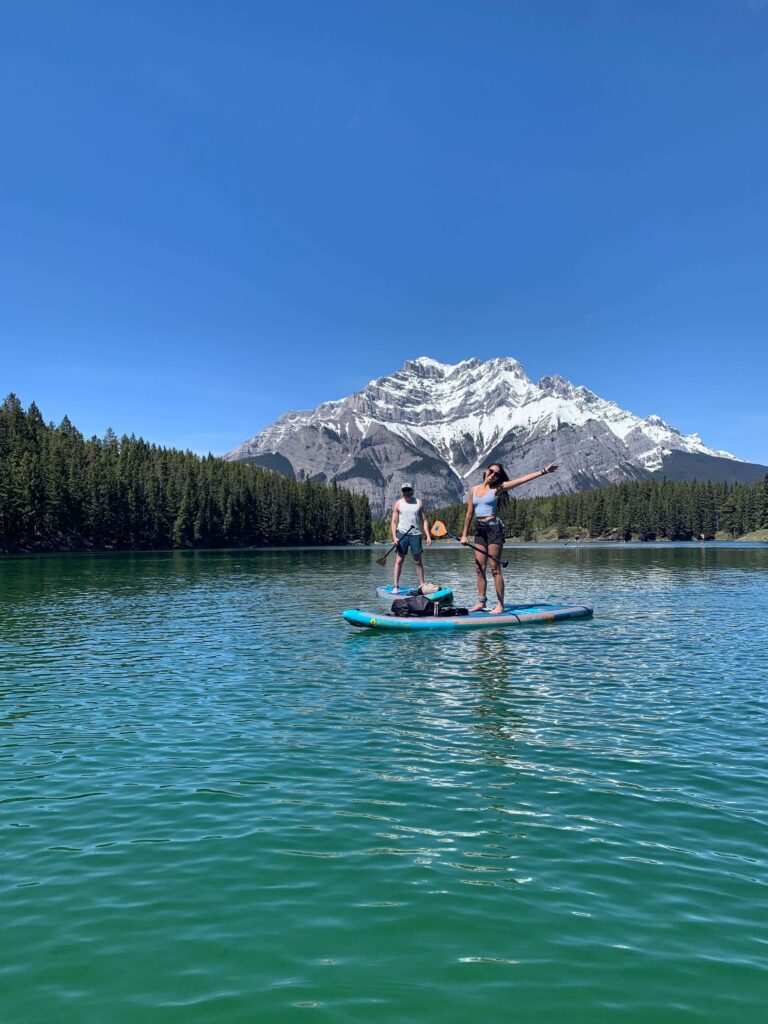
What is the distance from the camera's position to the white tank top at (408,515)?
28062mm

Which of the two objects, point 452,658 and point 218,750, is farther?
point 452,658

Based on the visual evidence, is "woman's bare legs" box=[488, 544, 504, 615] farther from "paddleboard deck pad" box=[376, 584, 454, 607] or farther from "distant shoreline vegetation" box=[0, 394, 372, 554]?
"distant shoreline vegetation" box=[0, 394, 372, 554]

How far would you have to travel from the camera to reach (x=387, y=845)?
7.80 metres

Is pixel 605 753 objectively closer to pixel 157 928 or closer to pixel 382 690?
pixel 382 690

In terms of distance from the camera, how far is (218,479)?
188 metres

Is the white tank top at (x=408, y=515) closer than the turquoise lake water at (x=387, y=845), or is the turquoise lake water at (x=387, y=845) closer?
the turquoise lake water at (x=387, y=845)

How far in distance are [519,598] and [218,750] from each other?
95.1ft

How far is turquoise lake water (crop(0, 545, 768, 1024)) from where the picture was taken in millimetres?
5410

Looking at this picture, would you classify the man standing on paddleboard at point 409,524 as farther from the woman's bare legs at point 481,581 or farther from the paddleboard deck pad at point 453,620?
the paddleboard deck pad at point 453,620

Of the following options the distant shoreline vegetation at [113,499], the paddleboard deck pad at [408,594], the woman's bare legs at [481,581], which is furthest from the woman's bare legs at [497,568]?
the distant shoreline vegetation at [113,499]

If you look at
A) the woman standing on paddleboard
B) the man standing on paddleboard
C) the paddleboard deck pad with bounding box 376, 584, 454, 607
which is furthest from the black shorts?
the man standing on paddleboard

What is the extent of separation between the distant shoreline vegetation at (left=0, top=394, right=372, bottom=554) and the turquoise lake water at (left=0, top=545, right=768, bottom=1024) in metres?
124

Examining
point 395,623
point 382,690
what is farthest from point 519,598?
point 382,690

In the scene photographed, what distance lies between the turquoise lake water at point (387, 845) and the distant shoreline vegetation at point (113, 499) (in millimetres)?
123907
